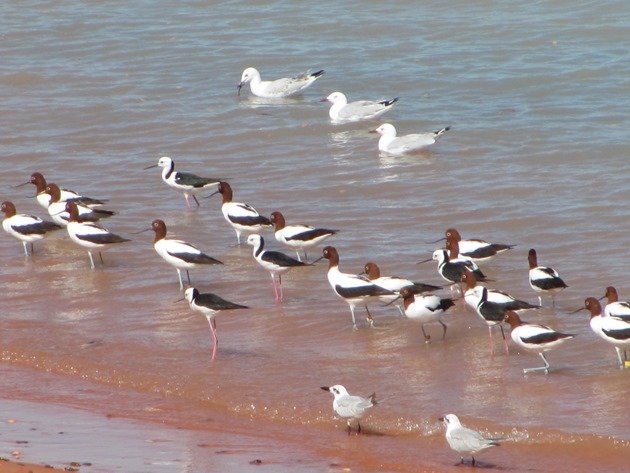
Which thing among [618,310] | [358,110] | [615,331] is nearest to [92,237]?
[618,310]

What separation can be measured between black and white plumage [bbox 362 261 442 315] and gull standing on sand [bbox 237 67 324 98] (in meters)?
9.69

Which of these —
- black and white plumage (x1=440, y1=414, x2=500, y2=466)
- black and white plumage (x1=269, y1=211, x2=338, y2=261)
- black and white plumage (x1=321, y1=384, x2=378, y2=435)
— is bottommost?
black and white plumage (x1=269, y1=211, x2=338, y2=261)

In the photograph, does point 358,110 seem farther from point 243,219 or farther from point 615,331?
point 615,331

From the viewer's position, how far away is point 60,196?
48.9 feet

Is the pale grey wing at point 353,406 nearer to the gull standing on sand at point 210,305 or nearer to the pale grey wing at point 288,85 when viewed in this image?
the gull standing on sand at point 210,305

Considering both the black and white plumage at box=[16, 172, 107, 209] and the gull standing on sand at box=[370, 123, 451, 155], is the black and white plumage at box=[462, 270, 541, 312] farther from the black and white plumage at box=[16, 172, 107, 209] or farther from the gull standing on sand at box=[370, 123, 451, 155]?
the gull standing on sand at box=[370, 123, 451, 155]

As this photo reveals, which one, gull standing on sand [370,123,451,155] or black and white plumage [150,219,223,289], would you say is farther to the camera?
gull standing on sand [370,123,451,155]

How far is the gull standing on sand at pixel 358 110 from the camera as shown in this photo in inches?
771

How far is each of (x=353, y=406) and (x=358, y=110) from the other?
1165 centimetres

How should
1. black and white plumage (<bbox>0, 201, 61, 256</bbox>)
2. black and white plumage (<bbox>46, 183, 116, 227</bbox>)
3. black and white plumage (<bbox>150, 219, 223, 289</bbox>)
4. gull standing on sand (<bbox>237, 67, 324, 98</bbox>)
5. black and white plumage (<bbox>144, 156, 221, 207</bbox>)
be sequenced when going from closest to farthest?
black and white plumage (<bbox>150, 219, 223, 289</bbox>)
black and white plumage (<bbox>0, 201, 61, 256</bbox>)
black and white plumage (<bbox>46, 183, 116, 227</bbox>)
black and white plumage (<bbox>144, 156, 221, 207</bbox>)
gull standing on sand (<bbox>237, 67, 324, 98</bbox>)

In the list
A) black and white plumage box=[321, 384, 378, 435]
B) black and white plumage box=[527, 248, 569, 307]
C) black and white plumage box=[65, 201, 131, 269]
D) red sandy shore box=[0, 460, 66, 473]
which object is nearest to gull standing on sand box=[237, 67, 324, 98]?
black and white plumage box=[65, 201, 131, 269]

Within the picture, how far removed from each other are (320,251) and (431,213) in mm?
1773

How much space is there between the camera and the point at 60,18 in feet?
89.0

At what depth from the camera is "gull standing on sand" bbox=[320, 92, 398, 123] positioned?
64.2ft
